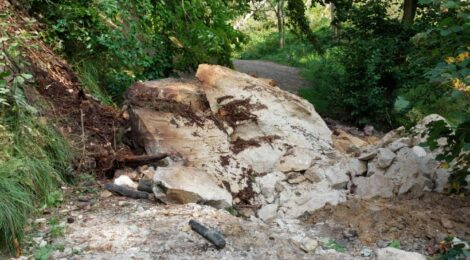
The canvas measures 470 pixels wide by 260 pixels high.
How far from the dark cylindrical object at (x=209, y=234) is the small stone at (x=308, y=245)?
645 millimetres

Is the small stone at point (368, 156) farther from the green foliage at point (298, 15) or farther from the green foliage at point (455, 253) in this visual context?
the green foliage at point (298, 15)

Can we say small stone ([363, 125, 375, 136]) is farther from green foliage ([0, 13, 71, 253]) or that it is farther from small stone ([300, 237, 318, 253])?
green foliage ([0, 13, 71, 253])

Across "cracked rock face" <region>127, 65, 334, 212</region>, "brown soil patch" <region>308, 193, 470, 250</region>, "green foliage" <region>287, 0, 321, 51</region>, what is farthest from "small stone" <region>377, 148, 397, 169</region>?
"green foliage" <region>287, 0, 321, 51</region>

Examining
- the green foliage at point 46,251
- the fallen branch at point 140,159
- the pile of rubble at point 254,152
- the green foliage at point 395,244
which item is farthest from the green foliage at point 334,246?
the green foliage at point 46,251

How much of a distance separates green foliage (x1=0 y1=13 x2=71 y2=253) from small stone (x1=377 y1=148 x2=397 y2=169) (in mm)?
2997

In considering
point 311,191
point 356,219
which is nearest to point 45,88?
point 311,191

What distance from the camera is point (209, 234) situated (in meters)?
3.95

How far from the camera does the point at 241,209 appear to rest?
16.5 ft

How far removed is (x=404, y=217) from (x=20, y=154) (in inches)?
127

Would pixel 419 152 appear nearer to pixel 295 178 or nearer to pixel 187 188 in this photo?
pixel 295 178

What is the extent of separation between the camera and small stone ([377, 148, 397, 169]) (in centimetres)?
527

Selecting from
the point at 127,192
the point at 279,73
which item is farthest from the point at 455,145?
the point at 279,73

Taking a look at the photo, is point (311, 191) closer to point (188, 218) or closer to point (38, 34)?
point (188, 218)

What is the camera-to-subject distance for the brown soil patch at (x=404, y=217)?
171 inches
